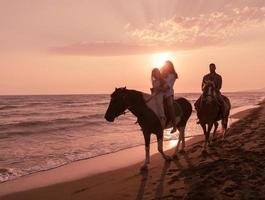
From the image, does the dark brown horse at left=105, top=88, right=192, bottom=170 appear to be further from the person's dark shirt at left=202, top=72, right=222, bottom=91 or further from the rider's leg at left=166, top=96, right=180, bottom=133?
the person's dark shirt at left=202, top=72, right=222, bottom=91

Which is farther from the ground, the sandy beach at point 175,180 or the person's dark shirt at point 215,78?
the person's dark shirt at point 215,78

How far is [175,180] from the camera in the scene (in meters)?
Result: 8.57

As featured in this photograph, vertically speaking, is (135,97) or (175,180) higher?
(135,97)

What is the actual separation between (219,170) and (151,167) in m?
3.00

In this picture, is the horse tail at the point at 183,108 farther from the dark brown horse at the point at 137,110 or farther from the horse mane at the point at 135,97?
the horse mane at the point at 135,97

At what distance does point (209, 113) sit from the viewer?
12.9 m

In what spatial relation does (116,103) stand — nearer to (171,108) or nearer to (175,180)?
(171,108)

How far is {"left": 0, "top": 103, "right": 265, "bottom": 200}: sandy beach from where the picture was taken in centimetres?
706

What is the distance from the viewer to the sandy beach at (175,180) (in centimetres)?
706

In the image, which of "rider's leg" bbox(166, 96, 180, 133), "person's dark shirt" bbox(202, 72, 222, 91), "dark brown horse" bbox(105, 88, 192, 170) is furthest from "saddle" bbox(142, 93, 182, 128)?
"person's dark shirt" bbox(202, 72, 222, 91)

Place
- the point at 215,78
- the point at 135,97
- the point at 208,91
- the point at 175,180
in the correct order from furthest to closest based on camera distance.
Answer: the point at 215,78 → the point at 208,91 → the point at 135,97 → the point at 175,180

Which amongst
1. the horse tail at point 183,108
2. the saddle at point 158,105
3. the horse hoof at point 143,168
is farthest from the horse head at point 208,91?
the horse hoof at point 143,168

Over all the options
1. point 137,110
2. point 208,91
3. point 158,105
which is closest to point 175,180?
point 137,110

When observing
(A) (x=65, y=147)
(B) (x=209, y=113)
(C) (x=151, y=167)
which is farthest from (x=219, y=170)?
(A) (x=65, y=147)
